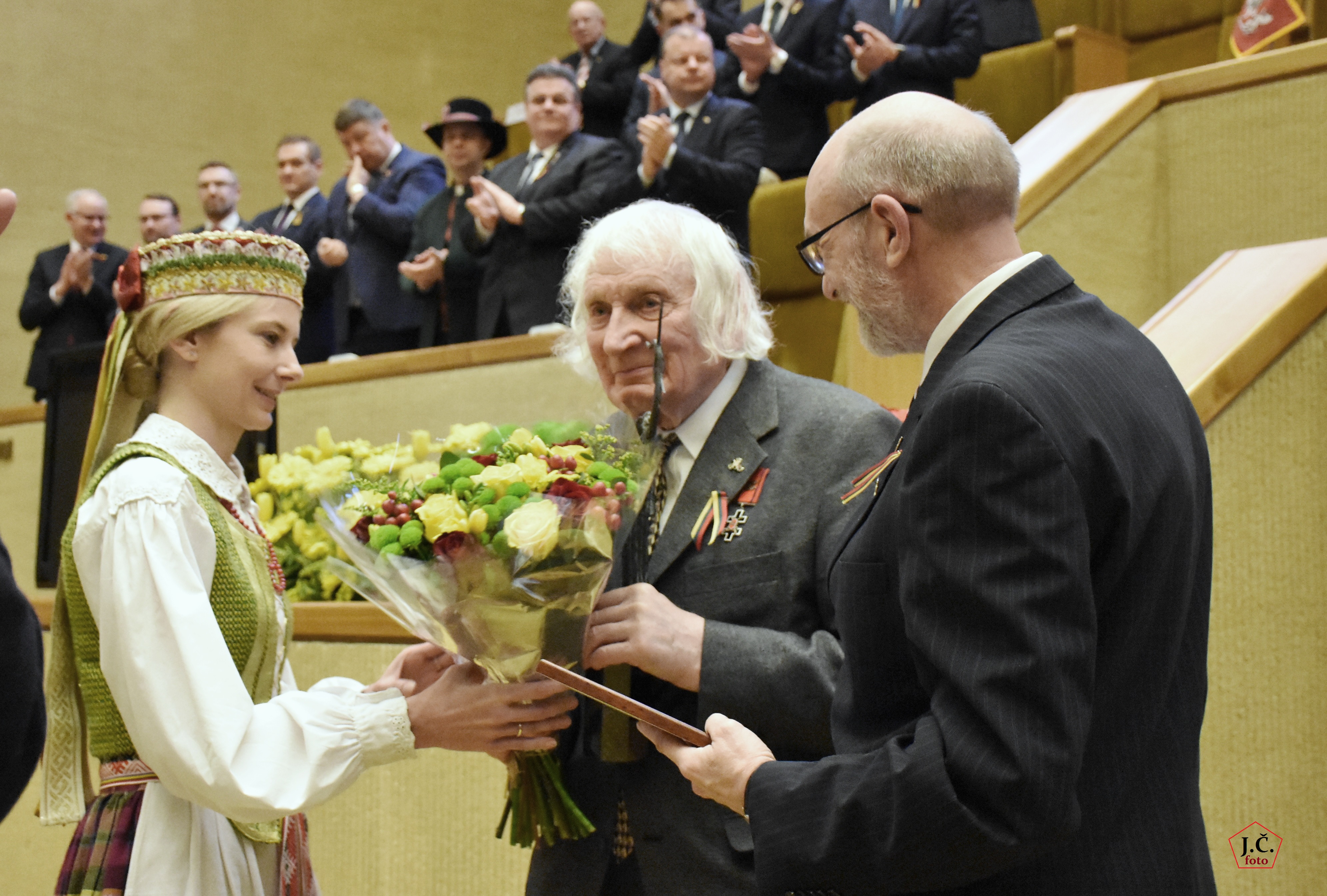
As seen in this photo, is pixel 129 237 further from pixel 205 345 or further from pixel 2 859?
pixel 205 345

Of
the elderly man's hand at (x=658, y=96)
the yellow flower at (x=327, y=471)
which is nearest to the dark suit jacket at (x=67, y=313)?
the elderly man's hand at (x=658, y=96)

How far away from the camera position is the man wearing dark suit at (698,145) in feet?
14.0

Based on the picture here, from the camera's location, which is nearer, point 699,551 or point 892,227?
point 892,227

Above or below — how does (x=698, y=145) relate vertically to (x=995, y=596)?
above

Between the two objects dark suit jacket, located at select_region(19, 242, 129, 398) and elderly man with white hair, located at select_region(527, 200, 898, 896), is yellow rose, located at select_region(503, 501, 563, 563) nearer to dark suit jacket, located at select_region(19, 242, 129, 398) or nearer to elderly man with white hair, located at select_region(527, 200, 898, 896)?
elderly man with white hair, located at select_region(527, 200, 898, 896)

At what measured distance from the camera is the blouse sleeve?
1587mm

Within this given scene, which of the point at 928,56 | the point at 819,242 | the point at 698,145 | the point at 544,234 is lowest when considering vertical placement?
the point at 544,234

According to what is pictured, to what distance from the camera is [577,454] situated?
154 cm

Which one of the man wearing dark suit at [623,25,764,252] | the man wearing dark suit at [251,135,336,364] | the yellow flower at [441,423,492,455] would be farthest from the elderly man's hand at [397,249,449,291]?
the yellow flower at [441,423,492,455]

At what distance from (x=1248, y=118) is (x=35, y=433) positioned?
4752 millimetres

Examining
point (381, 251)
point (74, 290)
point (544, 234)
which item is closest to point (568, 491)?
point (544, 234)

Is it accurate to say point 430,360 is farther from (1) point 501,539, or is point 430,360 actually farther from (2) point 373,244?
(1) point 501,539

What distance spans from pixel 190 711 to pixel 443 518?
0.45 metres

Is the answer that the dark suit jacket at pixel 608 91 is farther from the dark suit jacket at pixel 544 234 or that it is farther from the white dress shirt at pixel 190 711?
the white dress shirt at pixel 190 711
